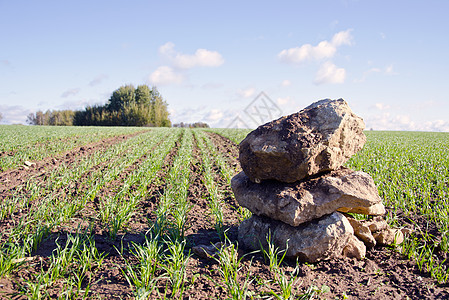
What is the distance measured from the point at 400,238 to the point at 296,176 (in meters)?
2.02

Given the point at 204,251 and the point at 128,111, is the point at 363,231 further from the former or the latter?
the point at 128,111

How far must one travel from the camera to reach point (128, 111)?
69938 mm

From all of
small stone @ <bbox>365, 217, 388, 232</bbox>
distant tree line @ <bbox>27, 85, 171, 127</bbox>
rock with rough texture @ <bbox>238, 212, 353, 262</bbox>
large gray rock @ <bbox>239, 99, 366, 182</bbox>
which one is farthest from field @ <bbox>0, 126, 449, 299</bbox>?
distant tree line @ <bbox>27, 85, 171, 127</bbox>

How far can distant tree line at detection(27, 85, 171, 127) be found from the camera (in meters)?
70.1

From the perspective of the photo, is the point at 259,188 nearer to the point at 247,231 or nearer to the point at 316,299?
the point at 247,231

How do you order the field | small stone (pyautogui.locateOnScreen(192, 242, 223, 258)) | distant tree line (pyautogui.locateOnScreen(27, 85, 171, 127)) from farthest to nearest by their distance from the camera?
distant tree line (pyautogui.locateOnScreen(27, 85, 171, 127)) → small stone (pyautogui.locateOnScreen(192, 242, 223, 258)) → the field

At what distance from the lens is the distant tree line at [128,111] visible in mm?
70125

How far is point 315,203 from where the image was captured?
3.71m

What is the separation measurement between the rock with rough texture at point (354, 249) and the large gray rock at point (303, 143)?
1.09 meters

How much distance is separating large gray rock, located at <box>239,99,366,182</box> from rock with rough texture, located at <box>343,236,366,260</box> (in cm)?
109

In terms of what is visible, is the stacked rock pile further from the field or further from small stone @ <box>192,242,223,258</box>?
small stone @ <box>192,242,223,258</box>

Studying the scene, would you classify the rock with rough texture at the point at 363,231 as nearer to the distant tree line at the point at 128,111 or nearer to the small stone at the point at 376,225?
the small stone at the point at 376,225

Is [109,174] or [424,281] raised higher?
[109,174]

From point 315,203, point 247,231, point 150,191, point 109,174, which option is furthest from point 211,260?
point 109,174
